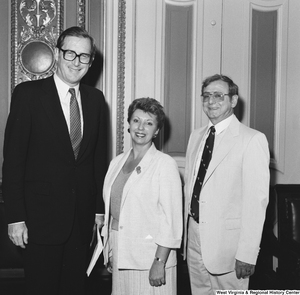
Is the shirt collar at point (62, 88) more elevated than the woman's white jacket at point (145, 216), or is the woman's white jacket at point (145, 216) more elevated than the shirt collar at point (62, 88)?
the shirt collar at point (62, 88)

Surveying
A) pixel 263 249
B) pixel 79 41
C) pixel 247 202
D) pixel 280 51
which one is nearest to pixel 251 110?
→ pixel 280 51

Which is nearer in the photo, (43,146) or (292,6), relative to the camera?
(43,146)

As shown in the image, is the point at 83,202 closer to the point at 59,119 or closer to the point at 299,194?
the point at 59,119

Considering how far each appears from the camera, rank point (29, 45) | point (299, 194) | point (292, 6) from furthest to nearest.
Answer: point (292, 6) < point (29, 45) < point (299, 194)

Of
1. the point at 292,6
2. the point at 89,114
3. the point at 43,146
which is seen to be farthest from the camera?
the point at 292,6

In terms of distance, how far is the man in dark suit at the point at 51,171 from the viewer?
1869 millimetres

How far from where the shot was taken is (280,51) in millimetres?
3125

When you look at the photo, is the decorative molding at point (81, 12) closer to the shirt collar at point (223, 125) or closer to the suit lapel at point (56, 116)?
the suit lapel at point (56, 116)

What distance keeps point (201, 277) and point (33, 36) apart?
74.9 inches

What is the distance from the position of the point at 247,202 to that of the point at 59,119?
97 centimetres

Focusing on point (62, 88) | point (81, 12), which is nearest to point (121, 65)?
point (81, 12)

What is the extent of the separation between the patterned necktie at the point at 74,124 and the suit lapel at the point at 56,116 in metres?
0.04

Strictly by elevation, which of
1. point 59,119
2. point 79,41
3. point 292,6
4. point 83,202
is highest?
point 292,6

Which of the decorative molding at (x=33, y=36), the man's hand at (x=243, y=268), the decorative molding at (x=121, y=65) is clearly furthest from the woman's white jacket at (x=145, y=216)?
the decorative molding at (x=33, y=36)
